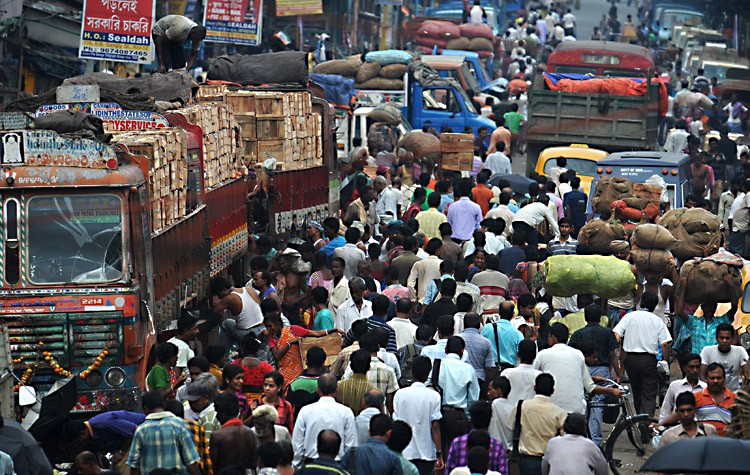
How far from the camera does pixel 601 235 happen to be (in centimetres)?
1659

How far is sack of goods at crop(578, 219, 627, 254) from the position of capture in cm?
1650

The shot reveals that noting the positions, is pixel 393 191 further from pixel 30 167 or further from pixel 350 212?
pixel 30 167

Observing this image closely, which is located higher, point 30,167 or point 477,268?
point 30,167

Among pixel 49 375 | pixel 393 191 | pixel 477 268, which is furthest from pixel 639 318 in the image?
pixel 393 191

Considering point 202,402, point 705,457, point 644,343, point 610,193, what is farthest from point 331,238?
point 705,457

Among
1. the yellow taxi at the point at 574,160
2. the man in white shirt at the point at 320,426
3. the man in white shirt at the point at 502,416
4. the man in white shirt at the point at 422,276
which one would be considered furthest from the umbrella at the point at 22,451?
the yellow taxi at the point at 574,160

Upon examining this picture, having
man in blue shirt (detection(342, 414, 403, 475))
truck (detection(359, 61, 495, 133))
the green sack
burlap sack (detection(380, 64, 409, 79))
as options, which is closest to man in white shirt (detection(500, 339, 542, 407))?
man in blue shirt (detection(342, 414, 403, 475))

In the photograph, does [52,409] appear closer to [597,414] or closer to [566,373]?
[566,373]

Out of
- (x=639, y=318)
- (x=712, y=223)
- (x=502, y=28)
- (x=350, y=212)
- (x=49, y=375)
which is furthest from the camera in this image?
(x=502, y=28)

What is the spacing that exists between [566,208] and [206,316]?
7.78 m

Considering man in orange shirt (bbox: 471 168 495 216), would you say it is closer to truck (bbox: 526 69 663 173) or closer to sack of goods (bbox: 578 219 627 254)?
sack of goods (bbox: 578 219 627 254)

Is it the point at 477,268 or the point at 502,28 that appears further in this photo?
the point at 502,28

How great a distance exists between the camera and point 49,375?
39.5 ft

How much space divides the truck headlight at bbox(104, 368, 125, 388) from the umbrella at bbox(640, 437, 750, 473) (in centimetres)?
539
